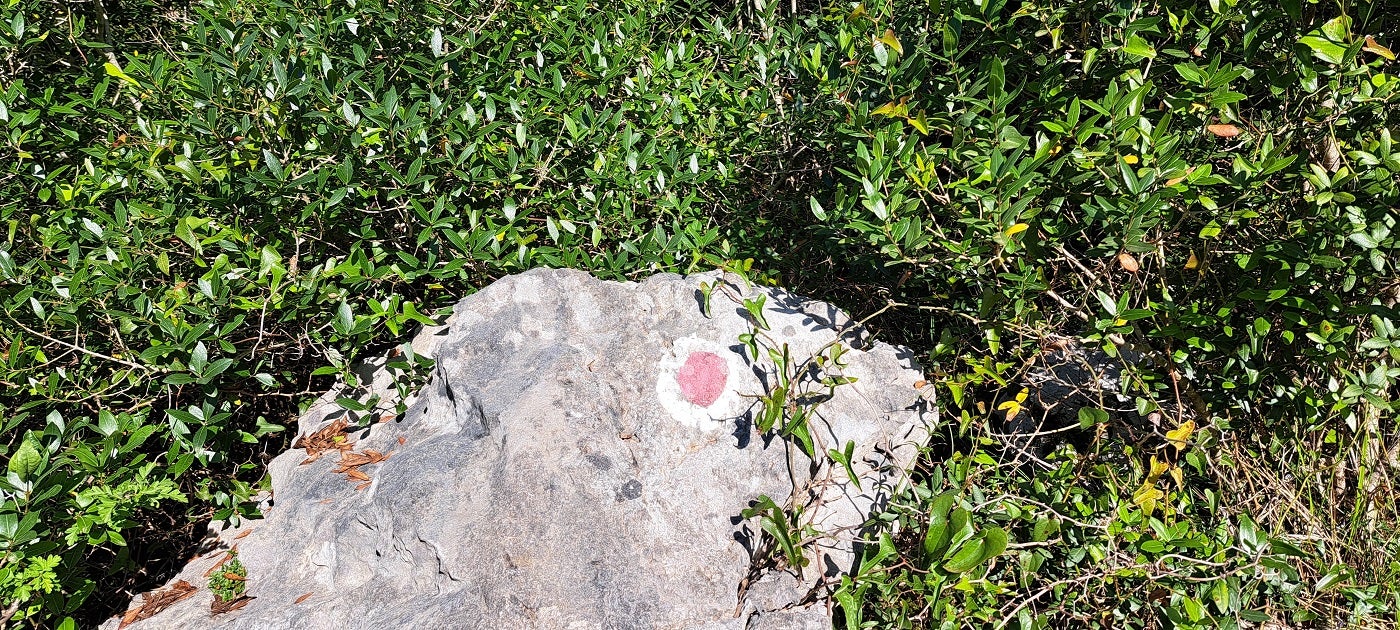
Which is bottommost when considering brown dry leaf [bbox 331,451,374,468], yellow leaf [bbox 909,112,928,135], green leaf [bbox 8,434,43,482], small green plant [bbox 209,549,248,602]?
small green plant [bbox 209,549,248,602]

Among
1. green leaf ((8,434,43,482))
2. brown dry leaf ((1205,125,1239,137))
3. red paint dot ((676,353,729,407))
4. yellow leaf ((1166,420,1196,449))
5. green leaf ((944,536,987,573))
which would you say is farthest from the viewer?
red paint dot ((676,353,729,407))

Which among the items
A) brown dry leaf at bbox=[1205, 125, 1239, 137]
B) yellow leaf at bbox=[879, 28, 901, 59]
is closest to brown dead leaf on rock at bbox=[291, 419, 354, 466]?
yellow leaf at bbox=[879, 28, 901, 59]

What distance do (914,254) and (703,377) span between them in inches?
29.5

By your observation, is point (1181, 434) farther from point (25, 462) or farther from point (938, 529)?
point (25, 462)

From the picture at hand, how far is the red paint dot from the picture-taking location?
2496 mm

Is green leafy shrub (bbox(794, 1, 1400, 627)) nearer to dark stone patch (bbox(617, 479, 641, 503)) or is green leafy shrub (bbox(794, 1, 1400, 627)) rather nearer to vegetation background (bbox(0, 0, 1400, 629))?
vegetation background (bbox(0, 0, 1400, 629))

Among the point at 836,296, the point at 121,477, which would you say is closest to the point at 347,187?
the point at 121,477

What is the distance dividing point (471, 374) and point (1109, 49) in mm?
2103

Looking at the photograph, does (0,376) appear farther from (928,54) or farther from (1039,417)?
(1039,417)

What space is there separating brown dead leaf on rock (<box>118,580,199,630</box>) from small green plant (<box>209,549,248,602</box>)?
81 millimetres

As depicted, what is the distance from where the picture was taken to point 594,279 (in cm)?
271

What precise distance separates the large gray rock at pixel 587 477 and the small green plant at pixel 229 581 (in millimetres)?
38

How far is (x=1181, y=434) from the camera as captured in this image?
2379 mm

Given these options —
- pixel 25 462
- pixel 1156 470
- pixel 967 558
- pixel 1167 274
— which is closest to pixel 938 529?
pixel 967 558
